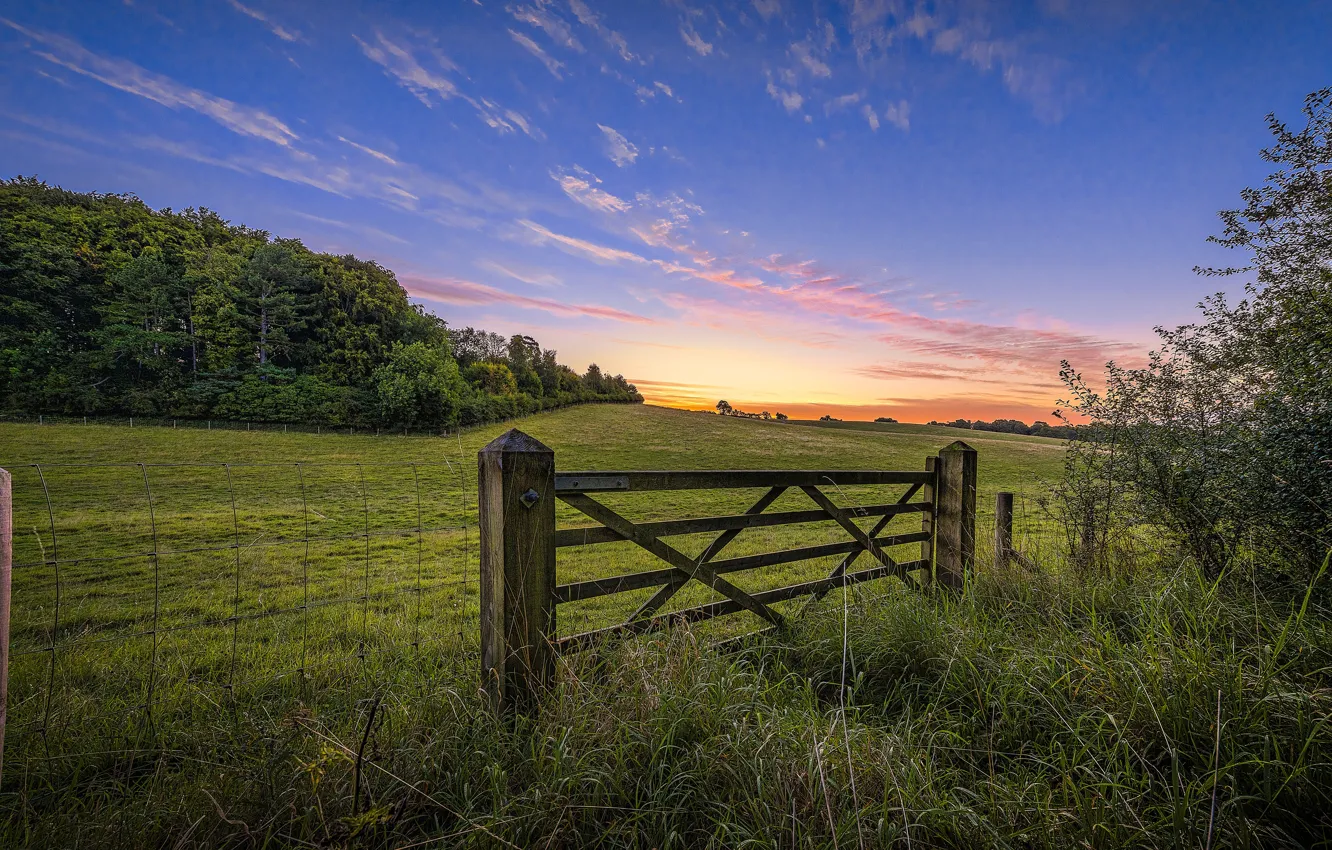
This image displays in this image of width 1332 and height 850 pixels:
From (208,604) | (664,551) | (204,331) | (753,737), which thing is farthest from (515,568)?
(204,331)

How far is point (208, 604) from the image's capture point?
654 cm

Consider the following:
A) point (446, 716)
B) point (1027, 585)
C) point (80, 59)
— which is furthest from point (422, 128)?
point (80, 59)

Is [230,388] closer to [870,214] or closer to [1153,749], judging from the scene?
[870,214]

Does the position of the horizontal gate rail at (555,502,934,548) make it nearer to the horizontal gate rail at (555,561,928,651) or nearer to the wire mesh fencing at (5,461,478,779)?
the horizontal gate rail at (555,561,928,651)

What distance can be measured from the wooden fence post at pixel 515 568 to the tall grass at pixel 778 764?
0.17 m

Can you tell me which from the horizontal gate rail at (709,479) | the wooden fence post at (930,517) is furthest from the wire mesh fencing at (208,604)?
the wooden fence post at (930,517)

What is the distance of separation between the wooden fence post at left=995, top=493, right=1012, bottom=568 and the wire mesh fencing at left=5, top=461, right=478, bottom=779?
17.3ft

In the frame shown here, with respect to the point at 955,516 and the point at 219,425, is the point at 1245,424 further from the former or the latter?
the point at 219,425

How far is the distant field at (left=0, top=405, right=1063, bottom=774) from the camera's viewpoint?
340cm

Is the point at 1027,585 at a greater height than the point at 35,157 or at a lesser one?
lesser

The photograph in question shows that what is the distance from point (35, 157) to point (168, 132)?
132 feet

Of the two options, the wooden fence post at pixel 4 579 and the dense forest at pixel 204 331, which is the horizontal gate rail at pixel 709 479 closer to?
the wooden fence post at pixel 4 579

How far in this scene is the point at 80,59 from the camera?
27047 millimetres

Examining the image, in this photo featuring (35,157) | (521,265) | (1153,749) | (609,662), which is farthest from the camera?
(35,157)
